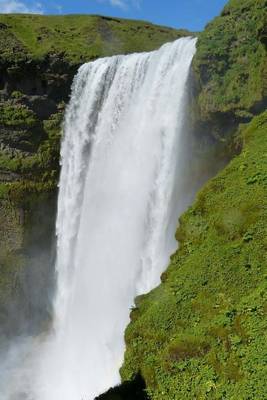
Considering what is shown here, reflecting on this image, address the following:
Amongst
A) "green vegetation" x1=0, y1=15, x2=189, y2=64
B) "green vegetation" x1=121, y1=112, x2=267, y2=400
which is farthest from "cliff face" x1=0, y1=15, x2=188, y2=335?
"green vegetation" x1=121, y1=112, x2=267, y2=400

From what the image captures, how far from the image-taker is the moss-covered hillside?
57.7 feet

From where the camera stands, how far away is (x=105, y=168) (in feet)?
82.9

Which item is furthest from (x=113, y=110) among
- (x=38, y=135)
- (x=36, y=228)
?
(x=36, y=228)

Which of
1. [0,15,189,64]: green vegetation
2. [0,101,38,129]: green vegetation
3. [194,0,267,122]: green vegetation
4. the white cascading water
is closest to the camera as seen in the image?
[194,0,267,122]: green vegetation

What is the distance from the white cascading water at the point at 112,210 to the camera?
66.1 ft

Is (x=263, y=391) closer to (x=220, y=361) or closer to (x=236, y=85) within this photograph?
(x=220, y=361)

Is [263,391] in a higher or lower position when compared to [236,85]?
lower

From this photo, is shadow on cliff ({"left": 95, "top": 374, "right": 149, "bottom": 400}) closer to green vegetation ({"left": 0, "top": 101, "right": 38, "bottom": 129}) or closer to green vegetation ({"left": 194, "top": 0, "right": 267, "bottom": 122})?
green vegetation ({"left": 194, "top": 0, "right": 267, "bottom": 122})

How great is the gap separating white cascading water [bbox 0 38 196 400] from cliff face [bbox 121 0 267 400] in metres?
6.57

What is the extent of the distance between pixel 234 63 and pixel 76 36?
2061 cm

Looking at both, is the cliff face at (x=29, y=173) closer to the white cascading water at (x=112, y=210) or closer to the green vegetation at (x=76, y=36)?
the green vegetation at (x=76, y=36)

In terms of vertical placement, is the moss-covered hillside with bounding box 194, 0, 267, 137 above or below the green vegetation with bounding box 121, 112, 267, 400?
above

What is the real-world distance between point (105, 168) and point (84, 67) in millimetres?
8964

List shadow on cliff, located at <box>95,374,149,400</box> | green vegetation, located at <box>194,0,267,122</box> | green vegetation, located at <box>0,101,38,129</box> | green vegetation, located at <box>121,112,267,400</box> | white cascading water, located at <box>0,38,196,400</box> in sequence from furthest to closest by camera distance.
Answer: green vegetation, located at <box>0,101,38,129</box>
white cascading water, located at <box>0,38,196,400</box>
green vegetation, located at <box>194,0,267,122</box>
shadow on cliff, located at <box>95,374,149,400</box>
green vegetation, located at <box>121,112,267,400</box>
